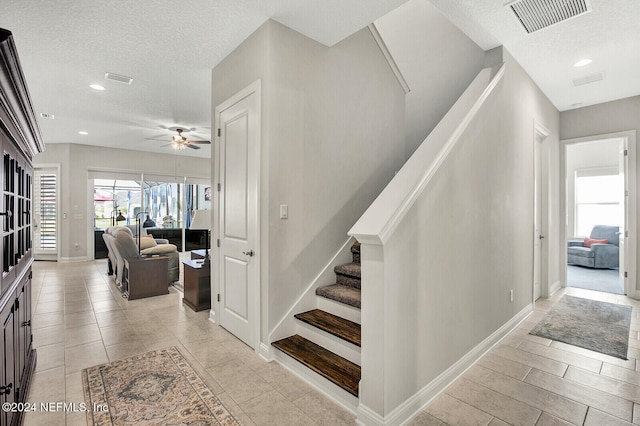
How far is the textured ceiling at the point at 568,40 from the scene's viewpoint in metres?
2.58

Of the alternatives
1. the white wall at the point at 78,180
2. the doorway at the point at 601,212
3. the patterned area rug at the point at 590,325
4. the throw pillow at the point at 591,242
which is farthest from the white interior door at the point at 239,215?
the throw pillow at the point at 591,242

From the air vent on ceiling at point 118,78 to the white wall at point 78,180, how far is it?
4.94m

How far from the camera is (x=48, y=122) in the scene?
19.1 ft

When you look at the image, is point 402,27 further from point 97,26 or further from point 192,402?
point 192,402

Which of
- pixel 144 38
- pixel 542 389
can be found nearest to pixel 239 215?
pixel 144 38

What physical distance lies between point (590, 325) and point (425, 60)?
147 inches

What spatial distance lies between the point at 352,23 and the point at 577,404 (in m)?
3.23

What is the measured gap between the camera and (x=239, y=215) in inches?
118

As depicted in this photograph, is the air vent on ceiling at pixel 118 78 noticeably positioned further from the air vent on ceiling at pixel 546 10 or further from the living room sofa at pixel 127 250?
the air vent on ceiling at pixel 546 10

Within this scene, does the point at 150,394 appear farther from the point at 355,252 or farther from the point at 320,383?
the point at 355,252

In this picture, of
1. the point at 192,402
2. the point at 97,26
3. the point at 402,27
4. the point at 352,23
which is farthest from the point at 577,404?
the point at 97,26

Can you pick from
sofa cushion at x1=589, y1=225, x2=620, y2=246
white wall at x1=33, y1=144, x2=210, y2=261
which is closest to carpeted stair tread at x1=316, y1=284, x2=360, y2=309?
sofa cushion at x1=589, y1=225, x2=620, y2=246

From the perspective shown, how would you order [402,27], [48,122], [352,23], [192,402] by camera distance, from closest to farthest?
[192,402] < [352,23] < [402,27] < [48,122]

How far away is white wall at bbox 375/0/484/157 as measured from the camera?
422 centimetres
